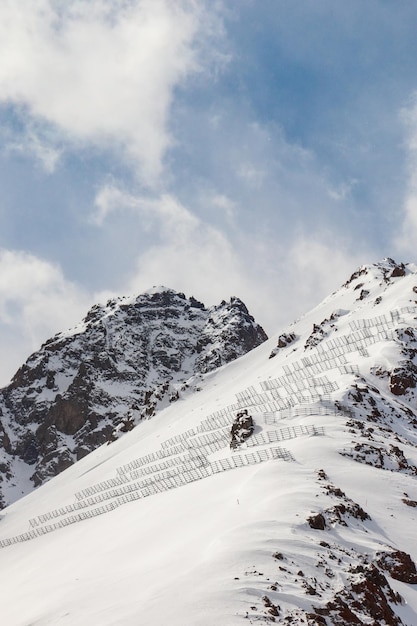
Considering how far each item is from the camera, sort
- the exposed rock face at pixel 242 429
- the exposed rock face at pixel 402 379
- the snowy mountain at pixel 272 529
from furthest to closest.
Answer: the exposed rock face at pixel 402 379, the exposed rock face at pixel 242 429, the snowy mountain at pixel 272 529

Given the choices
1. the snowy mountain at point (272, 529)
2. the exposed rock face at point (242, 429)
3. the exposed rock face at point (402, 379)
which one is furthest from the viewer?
the exposed rock face at point (402, 379)

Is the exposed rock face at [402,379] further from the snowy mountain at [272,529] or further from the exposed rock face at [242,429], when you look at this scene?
the exposed rock face at [242,429]

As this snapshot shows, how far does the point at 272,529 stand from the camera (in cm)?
1669

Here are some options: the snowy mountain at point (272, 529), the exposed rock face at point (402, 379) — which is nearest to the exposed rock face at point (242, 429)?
the snowy mountain at point (272, 529)

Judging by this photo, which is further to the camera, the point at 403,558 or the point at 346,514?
the point at 346,514

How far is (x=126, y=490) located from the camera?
183ft

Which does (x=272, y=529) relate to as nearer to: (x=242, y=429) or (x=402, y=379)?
(x=242, y=429)

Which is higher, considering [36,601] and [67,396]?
[67,396]

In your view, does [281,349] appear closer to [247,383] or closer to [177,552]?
[247,383]

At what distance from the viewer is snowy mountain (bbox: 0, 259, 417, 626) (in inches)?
496

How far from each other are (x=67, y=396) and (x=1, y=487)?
38.9m

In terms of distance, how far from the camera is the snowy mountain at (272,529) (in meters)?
12.6

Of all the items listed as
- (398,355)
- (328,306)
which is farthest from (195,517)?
(328,306)

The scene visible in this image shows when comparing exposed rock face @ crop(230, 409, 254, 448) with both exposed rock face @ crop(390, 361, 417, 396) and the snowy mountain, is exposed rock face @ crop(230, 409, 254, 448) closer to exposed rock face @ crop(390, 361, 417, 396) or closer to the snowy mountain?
the snowy mountain
